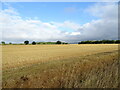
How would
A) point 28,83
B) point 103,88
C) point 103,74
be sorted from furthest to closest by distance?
1. point 103,74
2. point 28,83
3. point 103,88

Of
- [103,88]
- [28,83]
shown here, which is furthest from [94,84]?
[28,83]

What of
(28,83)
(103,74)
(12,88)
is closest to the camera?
(12,88)

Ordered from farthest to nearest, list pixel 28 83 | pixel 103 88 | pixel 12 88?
pixel 28 83
pixel 12 88
pixel 103 88

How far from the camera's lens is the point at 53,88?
467 centimetres

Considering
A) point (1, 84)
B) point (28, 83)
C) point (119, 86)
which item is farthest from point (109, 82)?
point (1, 84)

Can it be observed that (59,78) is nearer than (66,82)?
No

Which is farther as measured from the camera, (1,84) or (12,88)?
(1,84)

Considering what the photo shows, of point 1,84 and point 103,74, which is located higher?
point 103,74

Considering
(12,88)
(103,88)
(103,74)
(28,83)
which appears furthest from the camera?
(103,74)

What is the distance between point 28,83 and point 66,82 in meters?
1.87

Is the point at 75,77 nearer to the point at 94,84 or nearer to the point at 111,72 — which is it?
the point at 94,84

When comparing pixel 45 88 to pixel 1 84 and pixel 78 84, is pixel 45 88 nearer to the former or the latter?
pixel 78 84

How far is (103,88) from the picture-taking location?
14.8 ft

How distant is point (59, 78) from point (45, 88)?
1.03m
